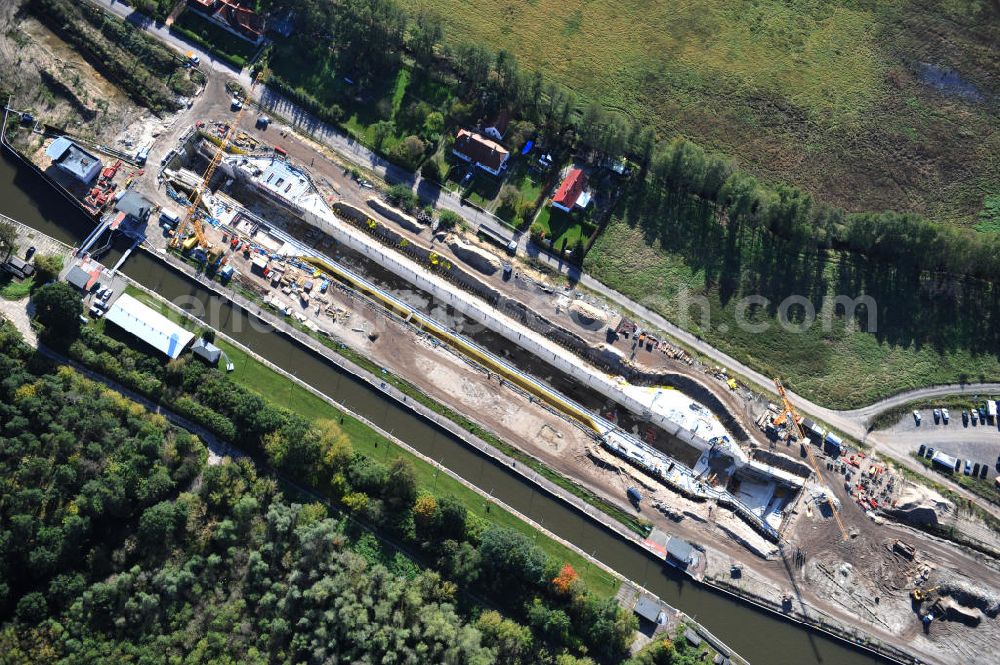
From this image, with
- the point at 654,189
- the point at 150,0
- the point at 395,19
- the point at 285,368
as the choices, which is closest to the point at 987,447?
the point at 654,189

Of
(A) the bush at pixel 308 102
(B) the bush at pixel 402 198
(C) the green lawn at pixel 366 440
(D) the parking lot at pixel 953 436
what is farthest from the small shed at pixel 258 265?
(D) the parking lot at pixel 953 436

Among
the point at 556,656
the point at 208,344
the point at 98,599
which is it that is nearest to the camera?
the point at 98,599

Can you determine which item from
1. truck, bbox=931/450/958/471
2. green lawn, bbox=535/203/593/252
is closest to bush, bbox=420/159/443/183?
green lawn, bbox=535/203/593/252

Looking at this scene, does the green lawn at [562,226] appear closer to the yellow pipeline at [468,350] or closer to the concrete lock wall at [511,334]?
the concrete lock wall at [511,334]

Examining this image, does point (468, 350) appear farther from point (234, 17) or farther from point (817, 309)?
point (234, 17)

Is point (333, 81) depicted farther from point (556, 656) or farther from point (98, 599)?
point (556, 656)
